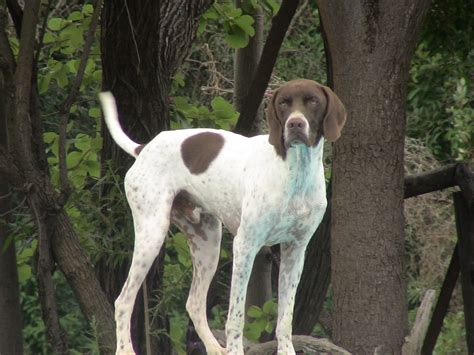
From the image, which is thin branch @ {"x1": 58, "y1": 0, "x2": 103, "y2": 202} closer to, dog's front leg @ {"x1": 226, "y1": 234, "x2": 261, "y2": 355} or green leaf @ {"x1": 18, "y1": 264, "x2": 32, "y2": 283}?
dog's front leg @ {"x1": 226, "y1": 234, "x2": 261, "y2": 355}

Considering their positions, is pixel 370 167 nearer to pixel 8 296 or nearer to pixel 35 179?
pixel 35 179

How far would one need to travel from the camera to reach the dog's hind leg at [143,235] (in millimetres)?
4816

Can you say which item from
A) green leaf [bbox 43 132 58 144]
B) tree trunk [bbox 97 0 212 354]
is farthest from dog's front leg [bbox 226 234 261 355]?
green leaf [bbox 43 132 58 144]

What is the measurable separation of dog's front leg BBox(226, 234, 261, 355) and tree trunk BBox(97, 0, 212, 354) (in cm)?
166

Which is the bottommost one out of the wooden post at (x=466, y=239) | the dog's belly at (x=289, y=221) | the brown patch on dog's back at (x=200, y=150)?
the wooden post at (x=466, y=239)

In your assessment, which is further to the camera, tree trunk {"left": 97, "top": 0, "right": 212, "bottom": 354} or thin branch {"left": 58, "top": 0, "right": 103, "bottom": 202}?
tree trunk {"left": 97, "top": 0, "right": 212, "bottom": 354}

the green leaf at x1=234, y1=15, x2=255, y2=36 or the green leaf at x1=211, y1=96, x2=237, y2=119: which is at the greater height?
the green leaf at x1=234, y1=15, x2=255, y2=36

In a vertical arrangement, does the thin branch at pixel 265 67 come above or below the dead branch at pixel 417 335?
above

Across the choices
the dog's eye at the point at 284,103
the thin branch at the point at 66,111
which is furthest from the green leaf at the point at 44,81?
the dog's eye at the point at 284,103

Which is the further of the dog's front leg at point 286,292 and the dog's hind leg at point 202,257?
the dog's hind leg at point 202,257

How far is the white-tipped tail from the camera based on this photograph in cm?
520

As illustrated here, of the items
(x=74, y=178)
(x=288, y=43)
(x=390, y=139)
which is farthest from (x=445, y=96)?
(x=390, y=139)

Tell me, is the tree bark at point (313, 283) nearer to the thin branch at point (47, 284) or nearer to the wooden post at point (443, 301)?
the wooden post at point (443, 301)

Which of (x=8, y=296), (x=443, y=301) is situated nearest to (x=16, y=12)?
(x=8, y=296)
